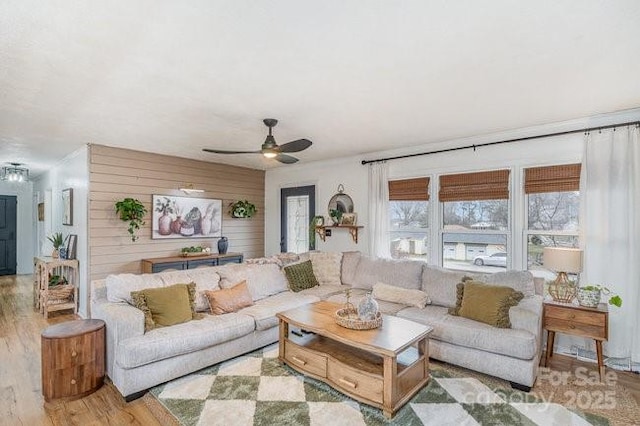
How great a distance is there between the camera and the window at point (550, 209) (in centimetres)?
371

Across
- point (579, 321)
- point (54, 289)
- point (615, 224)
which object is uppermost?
point (615, 224)

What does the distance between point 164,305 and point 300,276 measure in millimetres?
1934

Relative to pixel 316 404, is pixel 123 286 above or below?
above

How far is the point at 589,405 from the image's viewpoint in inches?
105

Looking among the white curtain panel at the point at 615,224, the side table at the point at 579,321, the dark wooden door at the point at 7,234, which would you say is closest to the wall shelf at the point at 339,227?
the side table at the point at 579,321

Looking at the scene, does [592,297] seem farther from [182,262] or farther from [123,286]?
[182,262]

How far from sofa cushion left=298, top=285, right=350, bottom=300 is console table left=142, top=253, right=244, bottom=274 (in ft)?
6.14

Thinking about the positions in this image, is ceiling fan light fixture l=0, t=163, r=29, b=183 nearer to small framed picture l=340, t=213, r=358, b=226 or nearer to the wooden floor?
the wooden floor

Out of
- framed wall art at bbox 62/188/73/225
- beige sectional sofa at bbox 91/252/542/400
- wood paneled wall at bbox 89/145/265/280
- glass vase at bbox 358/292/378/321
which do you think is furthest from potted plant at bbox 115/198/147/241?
glass vase at bbox 358/292/378/321

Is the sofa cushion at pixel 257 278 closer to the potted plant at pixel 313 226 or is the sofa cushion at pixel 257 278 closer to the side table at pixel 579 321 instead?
the potted plant at pixel 313 226

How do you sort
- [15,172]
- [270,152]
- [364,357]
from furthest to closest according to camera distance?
[15,172], [270,152], [364,357]

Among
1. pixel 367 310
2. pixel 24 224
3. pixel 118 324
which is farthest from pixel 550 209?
pixel 24 224

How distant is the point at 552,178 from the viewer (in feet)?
12.4

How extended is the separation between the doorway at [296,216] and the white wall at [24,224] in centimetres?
680
